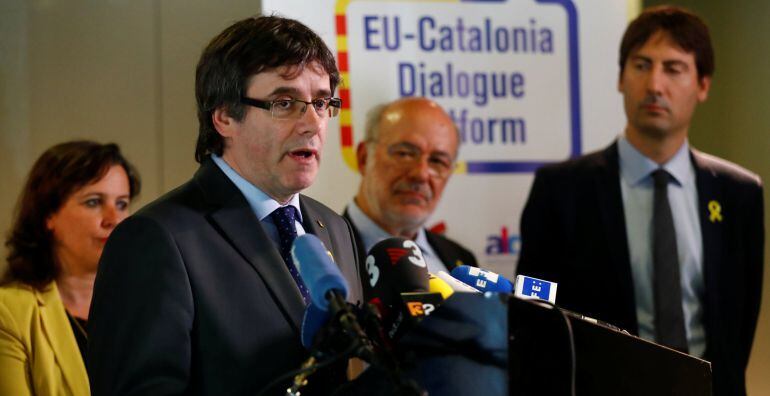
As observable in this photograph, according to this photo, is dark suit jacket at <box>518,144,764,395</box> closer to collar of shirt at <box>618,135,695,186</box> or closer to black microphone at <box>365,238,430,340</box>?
collar of shirt at <box>618,135,695,186</box>

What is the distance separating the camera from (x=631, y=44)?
13.7 ft

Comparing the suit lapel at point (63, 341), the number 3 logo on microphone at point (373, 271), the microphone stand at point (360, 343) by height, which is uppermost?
the number 3 logo on microphone at point (373, 271)

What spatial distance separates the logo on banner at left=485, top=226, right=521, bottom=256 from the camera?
424 centimetres

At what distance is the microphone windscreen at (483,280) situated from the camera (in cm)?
170

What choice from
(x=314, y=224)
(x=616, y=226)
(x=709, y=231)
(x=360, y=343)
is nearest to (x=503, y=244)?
(x=616, y=226)

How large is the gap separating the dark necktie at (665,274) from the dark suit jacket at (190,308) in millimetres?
2323

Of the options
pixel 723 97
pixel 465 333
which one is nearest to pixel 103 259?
pixel 465 333

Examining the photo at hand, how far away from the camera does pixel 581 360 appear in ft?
4.76

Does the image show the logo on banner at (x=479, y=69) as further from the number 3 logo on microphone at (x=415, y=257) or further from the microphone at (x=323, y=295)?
the microphone at (x=323, y=295)

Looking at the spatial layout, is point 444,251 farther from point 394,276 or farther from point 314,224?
point 394,276

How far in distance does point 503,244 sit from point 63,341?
6.29ft

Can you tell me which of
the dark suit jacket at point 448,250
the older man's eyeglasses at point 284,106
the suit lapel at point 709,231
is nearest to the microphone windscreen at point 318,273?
the older man's eyeglasses at point 284,106

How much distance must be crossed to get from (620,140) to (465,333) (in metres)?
2.93

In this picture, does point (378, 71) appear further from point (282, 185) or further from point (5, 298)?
point (282, 185)
